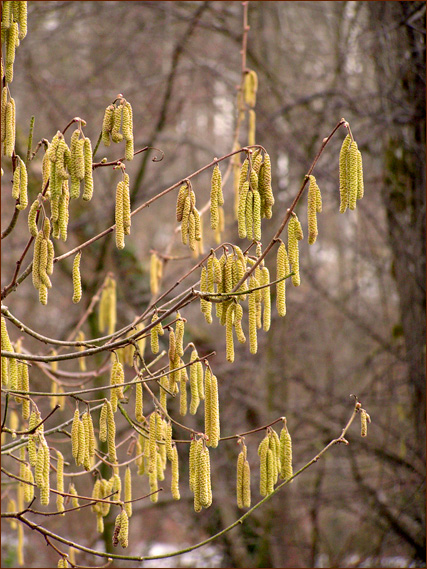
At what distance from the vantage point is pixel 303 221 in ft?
20.6

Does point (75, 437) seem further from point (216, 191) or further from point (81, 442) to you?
point (216, 191)

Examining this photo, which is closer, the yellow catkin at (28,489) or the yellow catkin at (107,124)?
the yellow catkin at (107,124)

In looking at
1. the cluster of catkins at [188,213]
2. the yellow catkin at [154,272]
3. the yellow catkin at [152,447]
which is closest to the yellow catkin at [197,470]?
the yellow catkin at [152,447]

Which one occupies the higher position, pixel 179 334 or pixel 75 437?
pixel 179 334

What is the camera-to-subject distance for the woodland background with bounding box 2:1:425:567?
4.73m

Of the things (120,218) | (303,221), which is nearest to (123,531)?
(120,218)

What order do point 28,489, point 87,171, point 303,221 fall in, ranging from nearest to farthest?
point 87,171 < point 28,489 < point 303,221

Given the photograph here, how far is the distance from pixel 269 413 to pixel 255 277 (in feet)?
12.7

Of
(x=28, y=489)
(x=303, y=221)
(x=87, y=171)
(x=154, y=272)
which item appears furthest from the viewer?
(x=303, y=221)

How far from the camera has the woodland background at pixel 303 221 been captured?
4734mm

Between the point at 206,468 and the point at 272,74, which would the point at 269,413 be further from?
the point at 206,468

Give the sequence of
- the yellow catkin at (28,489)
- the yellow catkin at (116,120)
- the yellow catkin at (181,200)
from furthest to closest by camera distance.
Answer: the yellow catkin at (28,489) < the yellow catkin at (181,200) < the yellow catkin at (116,120)

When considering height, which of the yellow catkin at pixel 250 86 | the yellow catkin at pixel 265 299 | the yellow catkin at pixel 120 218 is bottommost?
the yellow catkin at pixel 265 299

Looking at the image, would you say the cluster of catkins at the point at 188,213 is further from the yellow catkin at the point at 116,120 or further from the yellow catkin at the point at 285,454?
the yellow catkin at the point at 285,454
